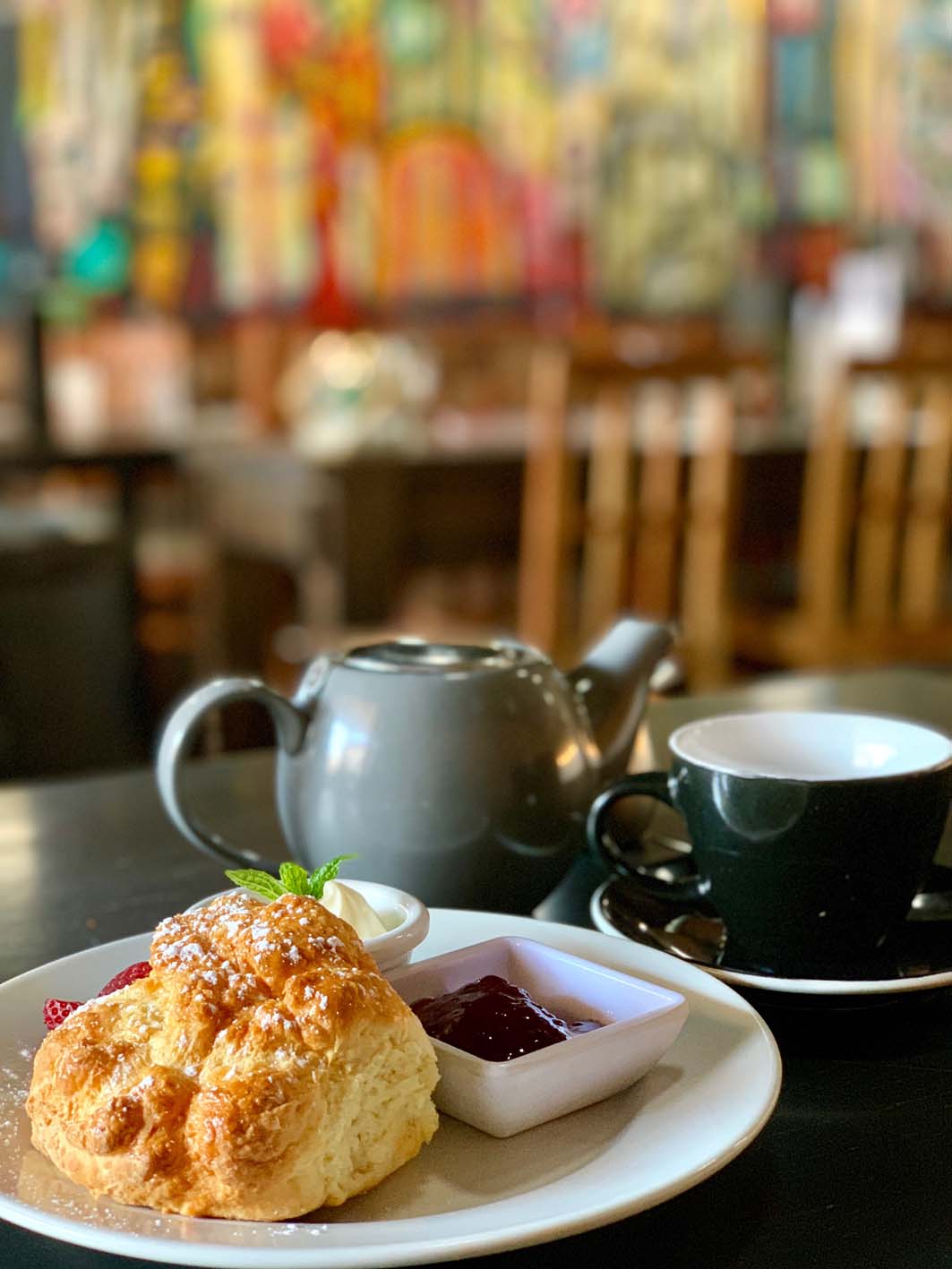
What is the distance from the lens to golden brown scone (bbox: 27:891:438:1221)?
0.39m

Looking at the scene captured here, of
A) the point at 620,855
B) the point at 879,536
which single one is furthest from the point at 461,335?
the point at 620,855

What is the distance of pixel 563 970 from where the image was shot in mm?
512

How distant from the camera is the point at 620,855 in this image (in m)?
0.64

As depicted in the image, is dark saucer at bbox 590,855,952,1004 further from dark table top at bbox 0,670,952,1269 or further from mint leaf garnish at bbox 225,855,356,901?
mint leaf garnish at bbox 225,855,356,901

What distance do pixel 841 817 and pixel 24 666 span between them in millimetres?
2300

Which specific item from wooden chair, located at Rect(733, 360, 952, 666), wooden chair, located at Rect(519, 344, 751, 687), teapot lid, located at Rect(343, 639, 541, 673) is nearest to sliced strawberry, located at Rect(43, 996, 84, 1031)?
teapot lid, located at Rect(343, 639, 541, 673)

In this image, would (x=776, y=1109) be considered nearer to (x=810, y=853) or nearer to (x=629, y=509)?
(x=810, y=853)

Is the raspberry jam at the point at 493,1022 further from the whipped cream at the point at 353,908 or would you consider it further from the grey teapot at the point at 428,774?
the grey teapot at the point at 428,774

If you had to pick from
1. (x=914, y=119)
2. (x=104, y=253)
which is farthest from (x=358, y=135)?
(x=914, y=119)

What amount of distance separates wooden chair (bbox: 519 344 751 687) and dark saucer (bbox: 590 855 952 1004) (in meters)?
1.66

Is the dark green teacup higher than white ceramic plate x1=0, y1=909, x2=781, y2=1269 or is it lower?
higher

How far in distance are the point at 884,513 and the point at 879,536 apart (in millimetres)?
42

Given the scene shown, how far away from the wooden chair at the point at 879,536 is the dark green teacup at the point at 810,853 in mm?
1994

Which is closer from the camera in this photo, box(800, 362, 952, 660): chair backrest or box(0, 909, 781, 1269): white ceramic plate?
box(0, 909, 781, 1269): white ceramic plate
